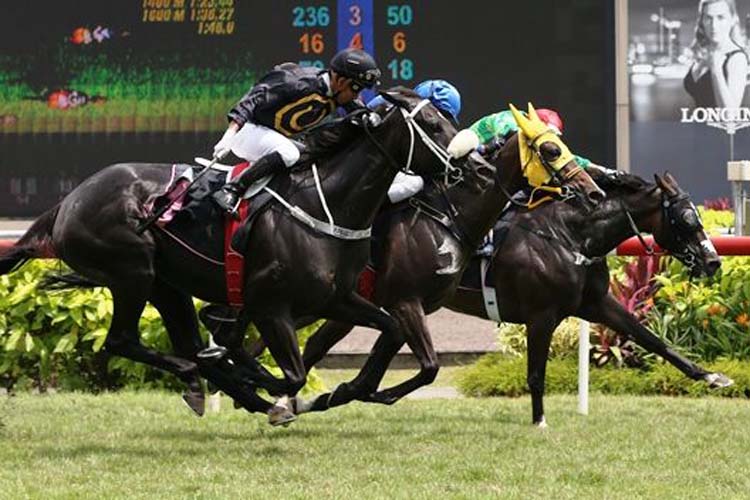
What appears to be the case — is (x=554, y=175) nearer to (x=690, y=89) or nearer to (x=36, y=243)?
(x=36, y=243)

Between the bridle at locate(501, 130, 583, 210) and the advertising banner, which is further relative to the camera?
the advertising banner

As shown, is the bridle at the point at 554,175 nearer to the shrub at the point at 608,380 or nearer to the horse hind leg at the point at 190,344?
the horse hind leg at the point at 190,344

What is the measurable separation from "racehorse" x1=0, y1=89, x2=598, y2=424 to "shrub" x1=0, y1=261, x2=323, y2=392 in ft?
6.30

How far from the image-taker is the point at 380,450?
7.96 metres

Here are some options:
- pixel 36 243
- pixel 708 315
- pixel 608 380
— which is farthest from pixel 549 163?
pixel 708 315

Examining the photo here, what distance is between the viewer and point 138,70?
49.3 ft

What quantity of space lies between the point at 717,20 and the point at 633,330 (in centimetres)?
951

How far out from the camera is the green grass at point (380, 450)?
6883 millimetres

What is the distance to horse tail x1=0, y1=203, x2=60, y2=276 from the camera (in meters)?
8.46

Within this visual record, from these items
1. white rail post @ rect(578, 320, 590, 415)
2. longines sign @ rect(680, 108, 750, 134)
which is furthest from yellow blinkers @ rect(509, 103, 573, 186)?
longines sign @ rect(680, 108, 750, 134)

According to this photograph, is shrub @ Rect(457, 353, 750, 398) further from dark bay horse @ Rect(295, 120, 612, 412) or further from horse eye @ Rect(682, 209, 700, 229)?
dark bay horse @ Rect(295, 120, 612, 412)

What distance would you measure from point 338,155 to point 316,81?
35 centimetres

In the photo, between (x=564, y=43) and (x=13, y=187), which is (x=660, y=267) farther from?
(x=13, y=187)

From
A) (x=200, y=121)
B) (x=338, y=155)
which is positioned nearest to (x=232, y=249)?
(x=338, y=155)
